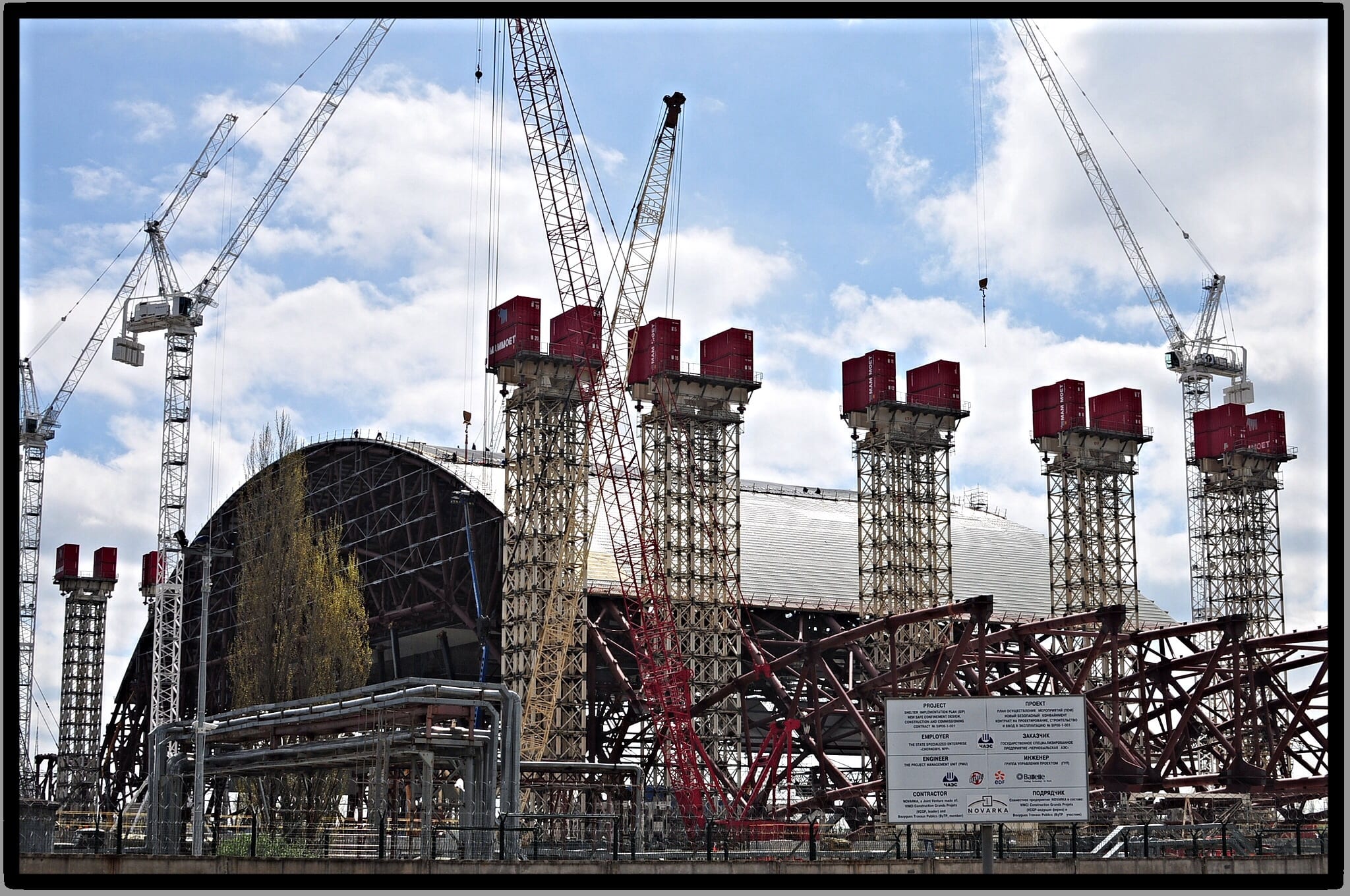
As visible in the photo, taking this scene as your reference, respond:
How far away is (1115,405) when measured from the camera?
4801 inches

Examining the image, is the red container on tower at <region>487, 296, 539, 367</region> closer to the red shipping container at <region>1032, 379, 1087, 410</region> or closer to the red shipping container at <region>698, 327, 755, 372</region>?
the red shipping container at <region>698, 327, 755, 372</region>

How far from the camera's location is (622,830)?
7294cm

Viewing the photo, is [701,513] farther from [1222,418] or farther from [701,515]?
[1222,418]

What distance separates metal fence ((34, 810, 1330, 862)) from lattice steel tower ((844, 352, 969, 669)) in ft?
131

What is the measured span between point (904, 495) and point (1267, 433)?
4226cm

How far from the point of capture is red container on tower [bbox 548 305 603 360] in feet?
317

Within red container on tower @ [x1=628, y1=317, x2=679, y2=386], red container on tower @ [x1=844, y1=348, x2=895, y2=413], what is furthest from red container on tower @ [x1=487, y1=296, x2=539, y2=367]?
red container on tower @ [x1=844, y1=348, x2=895, y2=413]

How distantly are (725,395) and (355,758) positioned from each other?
49.7 m

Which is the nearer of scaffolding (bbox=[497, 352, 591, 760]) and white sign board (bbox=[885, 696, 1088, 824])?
white sign board (bbox=[885, 696, 1088, 824])

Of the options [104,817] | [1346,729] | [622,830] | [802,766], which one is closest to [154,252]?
[104,817]

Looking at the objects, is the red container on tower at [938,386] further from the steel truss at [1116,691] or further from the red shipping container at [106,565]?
the red shipping container at [106,565]

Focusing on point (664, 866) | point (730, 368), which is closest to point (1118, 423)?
point (730, 368)

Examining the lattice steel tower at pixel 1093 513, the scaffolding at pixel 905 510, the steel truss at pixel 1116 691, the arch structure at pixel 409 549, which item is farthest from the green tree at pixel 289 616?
the lattice steel tower at pixel 1093 513

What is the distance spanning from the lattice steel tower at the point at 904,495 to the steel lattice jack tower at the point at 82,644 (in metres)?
82.4
